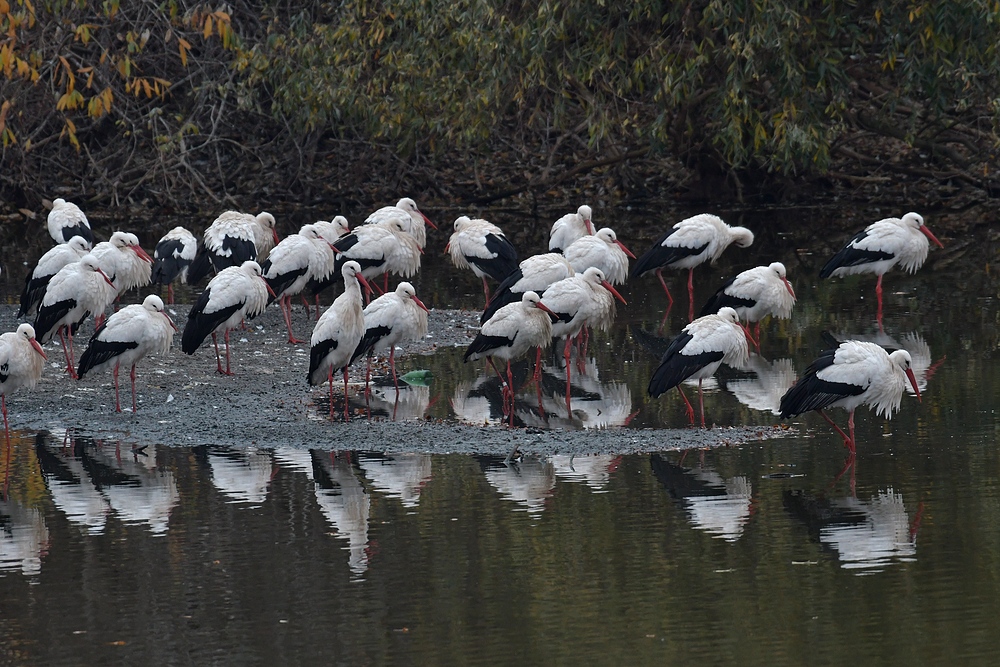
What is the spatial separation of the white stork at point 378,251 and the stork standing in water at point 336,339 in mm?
3657

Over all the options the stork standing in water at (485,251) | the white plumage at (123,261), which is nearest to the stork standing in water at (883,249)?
the stork standing in water at (485,251)

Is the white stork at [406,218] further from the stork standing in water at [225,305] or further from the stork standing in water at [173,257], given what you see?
the stork standing in water at [225,305]

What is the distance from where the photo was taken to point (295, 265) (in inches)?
575

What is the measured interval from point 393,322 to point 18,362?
2836mm

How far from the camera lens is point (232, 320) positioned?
1289cm

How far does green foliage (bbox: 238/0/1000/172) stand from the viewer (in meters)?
19.1

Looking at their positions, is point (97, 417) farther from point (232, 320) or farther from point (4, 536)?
point (4, 536)

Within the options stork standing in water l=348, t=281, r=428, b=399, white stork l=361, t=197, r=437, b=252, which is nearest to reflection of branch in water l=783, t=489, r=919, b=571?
stork standing in water l=348, t=281, r=428, b=399

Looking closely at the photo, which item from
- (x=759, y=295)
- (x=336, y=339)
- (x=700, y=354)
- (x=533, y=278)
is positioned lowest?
(x=700, y=354)

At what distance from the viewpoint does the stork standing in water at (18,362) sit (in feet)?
35.2

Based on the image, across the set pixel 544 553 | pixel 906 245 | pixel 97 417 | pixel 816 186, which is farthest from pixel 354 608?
→ pixel 816 186

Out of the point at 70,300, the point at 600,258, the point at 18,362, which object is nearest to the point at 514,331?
the point at 600,258

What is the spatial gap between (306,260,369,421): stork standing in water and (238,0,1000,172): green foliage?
843 centimetres

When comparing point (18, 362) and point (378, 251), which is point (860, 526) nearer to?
point (18, 362)
